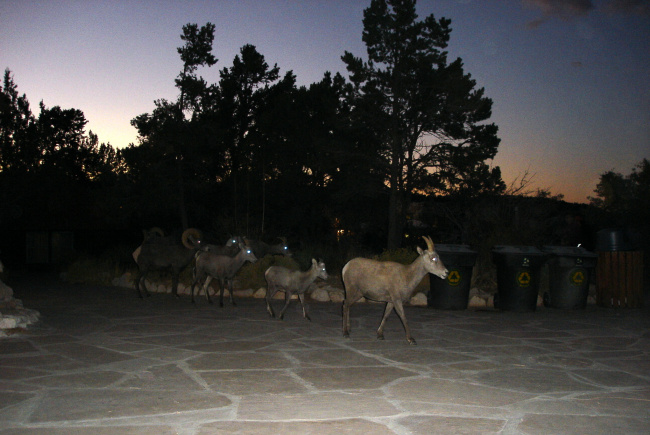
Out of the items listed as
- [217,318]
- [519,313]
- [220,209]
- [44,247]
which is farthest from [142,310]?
[220,209]

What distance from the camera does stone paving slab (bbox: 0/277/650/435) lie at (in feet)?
Answer: 16.7

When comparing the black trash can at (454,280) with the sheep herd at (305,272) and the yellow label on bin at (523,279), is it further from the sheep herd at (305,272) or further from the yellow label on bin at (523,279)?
the sheep herd at (305,272)

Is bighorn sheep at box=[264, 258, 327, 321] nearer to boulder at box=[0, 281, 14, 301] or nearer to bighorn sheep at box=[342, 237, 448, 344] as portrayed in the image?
bighorn sheep at box=[342, 237, 448, 344]

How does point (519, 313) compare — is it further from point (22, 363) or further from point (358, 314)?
point (22, 363)

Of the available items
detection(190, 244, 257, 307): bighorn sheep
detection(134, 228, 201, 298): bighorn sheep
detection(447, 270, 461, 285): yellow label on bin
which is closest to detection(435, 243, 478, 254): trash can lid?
detection(447, 270, 461, 285): yellow label on bin

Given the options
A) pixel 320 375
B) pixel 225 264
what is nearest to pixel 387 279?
pixel 320 375

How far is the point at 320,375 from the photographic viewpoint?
22.4ft

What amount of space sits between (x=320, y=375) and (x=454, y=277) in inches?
263

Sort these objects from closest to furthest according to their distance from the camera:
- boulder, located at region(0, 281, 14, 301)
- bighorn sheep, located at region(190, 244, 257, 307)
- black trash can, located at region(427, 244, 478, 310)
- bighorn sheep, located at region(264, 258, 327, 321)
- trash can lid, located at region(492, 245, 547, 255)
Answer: boulder, located at region(0, 281, 14, 301)
bighorn sheep, located at region(264, 258, 327, 321)
black trash can, located at region(427, 244, 478, 310)
trash can lid, located at region(492, 245, 547, 255)
bighorn sheep, located at region(190, 244, 257, 307)

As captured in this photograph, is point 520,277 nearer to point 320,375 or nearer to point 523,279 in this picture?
point 523,279

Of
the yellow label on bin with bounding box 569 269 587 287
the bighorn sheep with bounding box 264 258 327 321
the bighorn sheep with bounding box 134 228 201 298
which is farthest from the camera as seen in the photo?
the bighorn sheep with bounding box 134 228 201 298

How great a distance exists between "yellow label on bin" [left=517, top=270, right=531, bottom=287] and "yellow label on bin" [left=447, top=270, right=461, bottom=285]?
4.36 feet

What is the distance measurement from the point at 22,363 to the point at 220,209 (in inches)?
1125

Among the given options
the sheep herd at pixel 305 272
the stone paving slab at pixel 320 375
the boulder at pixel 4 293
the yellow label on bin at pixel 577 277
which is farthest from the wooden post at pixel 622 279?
the boulder at pixel 4 293
